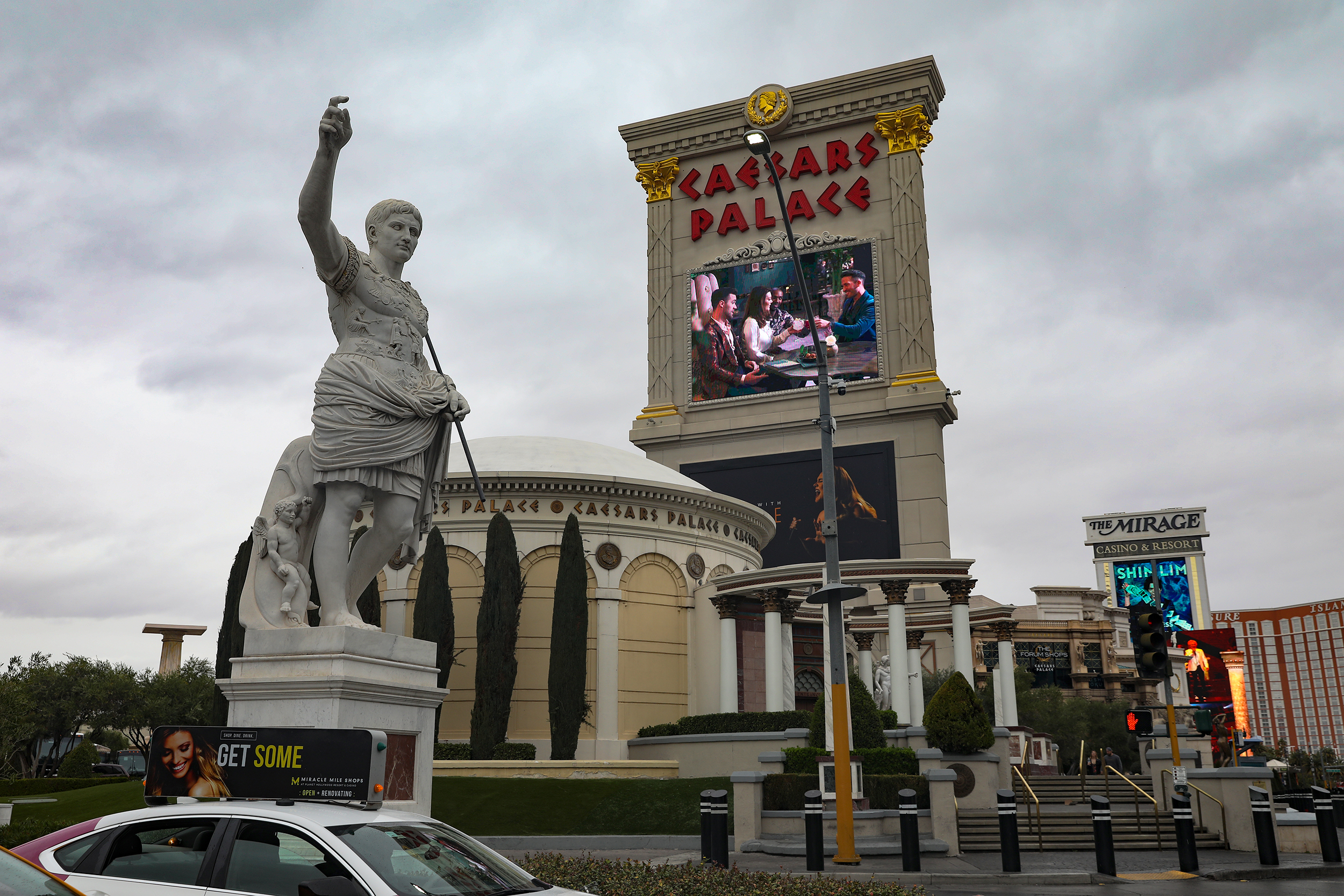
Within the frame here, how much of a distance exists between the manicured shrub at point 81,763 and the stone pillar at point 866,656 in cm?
2595

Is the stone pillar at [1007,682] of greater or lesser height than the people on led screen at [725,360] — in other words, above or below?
below

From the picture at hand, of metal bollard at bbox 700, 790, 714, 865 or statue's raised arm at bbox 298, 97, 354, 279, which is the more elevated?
statue's raised arm at bbox 298, 97, 354, 279

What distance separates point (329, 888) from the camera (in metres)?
4.75

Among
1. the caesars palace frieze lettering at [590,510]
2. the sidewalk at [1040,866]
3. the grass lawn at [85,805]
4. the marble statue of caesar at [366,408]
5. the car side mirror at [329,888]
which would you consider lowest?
the sidewalk at [1040,866]

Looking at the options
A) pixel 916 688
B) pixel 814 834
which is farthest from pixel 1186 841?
pixel 916 688

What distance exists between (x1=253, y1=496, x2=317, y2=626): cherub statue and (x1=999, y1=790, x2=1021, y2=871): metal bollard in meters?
9.81

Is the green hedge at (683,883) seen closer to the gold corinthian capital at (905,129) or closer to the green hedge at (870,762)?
the green hedge at (870,762)

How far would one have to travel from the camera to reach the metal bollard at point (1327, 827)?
50.6 ft

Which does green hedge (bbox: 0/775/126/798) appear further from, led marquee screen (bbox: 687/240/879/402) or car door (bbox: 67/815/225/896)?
led marquee screen (bbox: 687/240/879/402)

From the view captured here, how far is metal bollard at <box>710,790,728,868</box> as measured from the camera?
13633mm

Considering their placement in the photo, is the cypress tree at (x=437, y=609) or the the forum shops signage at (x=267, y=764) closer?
the the forum shops signage at (x=267, y=764)

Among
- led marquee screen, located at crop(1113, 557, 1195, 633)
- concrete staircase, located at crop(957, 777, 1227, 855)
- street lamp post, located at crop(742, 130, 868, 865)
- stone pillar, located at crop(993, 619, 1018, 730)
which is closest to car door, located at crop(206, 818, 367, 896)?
street lamp post, located at crop(742, 130, 868, 865)

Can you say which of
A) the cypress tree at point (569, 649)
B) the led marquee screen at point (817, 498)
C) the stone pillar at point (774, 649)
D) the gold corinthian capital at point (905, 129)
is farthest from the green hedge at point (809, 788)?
the gold corinthian capital at point (905, 129)

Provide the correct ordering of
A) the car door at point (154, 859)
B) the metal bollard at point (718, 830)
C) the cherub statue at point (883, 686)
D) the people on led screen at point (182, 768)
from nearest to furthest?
the car door at point (154, 859) → the people on led screen at point (182, 768) → the metal bollard at point (718, 830) → the cherub statue at point (883, 686)
